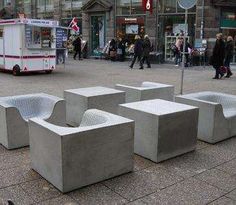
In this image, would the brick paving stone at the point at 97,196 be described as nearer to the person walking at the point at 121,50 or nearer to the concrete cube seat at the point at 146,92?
the concrete cube seat at the point at 146,92

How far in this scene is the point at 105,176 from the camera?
16.1 feet

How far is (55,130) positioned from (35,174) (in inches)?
35.0

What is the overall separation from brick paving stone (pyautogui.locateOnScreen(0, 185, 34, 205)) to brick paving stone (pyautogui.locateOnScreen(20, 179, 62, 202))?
6cm

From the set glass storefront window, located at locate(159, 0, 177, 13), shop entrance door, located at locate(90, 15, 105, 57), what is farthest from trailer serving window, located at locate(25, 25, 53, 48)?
shop entrance door, located at locate(90, 15, 105, 57)

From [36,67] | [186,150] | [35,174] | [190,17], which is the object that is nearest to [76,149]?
[35,174]

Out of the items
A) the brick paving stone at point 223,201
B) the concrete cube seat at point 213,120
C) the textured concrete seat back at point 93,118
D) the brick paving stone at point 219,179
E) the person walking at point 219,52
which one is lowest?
the brick paving stone at point 223,201

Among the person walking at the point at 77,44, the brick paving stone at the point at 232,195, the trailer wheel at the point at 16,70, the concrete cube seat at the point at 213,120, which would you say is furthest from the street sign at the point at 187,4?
the person walking at the point at 77,44

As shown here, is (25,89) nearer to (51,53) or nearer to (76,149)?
(51,53)

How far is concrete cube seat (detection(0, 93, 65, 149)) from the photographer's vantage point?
6035 mm

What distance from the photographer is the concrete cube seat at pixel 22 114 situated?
6.04m

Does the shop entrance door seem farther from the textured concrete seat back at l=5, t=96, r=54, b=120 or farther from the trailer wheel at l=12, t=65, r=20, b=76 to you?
the textured concrete seat back at l=5, t=96, r=54, b=120

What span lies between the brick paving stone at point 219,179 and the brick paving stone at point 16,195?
2220mm

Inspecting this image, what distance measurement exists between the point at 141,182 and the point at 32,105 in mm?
2798

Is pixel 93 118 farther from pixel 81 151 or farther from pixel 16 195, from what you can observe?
pixel 16 195
